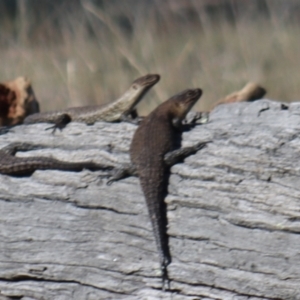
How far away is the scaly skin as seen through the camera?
13.0ft

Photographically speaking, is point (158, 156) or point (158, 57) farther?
point (158, 57)

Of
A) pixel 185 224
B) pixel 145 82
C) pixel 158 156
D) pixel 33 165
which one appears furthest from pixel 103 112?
pixel 185 224

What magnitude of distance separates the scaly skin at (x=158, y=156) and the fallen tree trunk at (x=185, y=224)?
59mm

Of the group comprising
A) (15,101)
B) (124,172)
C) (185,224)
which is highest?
(15,101)

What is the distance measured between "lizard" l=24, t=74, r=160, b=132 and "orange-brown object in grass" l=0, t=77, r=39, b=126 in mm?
180

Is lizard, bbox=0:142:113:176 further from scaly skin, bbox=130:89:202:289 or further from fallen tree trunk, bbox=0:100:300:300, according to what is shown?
scaly skin, bbox=130:89:202:289

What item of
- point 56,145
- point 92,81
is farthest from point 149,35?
point 56,145

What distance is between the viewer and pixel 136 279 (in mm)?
3990

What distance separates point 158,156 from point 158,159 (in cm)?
3

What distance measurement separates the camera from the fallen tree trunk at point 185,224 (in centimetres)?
388

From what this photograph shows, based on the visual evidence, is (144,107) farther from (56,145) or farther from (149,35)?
(56,145)

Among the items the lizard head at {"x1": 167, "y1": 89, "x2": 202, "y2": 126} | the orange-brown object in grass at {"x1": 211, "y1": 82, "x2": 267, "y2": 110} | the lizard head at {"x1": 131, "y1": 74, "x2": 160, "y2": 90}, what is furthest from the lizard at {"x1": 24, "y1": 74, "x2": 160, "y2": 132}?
the orange-brown object in grass at {"x1": 211, "y1": 82, "x2": 267, "y2": 110}

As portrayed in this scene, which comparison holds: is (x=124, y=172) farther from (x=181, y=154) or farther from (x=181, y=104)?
(x=181, y=104)

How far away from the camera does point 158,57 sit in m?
7.95
